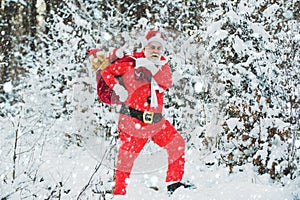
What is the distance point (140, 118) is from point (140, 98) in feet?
0.70

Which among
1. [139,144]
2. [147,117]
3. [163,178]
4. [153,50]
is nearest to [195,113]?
[163,178]

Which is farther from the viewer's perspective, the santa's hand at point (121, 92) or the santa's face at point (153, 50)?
the santa's face at point (153, 50)

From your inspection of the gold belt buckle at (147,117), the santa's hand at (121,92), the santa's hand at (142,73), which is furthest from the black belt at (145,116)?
the santa's hand at (142,73)

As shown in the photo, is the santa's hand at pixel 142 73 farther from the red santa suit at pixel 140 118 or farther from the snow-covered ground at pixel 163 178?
the snow-covered ground at pixel 163 178

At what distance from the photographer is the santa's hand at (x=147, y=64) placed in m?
3.94

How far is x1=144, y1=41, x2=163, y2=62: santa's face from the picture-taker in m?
3.94

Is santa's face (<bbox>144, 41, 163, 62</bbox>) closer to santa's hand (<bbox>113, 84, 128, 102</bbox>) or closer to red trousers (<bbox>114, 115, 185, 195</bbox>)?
santa's hand (<bbox>113, 84, 128, 102</bbox>)

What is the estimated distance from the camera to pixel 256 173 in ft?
15.6

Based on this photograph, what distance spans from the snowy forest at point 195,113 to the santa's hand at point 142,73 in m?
0.84

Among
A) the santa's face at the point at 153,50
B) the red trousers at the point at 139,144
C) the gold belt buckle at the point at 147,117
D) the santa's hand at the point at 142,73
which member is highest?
the santa's face at the point at 153,50

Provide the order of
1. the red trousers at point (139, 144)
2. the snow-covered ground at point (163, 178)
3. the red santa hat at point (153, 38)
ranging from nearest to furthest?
the snow-covered ground at point (163, 178) → the red santa hat at point (153, 38) → the red trousers at point (139, 144)

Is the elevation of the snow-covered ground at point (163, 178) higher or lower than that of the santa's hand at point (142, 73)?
lower

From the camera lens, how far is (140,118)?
400 centimetres

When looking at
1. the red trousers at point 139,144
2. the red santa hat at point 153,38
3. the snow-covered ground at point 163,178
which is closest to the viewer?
the snow-covered ground at point 163,178
